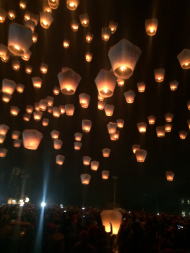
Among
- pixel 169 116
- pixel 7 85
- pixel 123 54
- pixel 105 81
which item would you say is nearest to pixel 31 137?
pixel 7 85

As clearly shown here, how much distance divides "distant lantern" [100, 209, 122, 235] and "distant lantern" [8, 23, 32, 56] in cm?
337

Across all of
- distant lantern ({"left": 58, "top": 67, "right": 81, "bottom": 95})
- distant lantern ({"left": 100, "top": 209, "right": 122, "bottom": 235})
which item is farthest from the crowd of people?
distant lantern ({"left": 58, "top": 67, "right": 81, "bottom": 95})

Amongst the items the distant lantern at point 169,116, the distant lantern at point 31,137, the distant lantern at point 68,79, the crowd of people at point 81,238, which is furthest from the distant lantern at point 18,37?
the distant lantern at point 169,116

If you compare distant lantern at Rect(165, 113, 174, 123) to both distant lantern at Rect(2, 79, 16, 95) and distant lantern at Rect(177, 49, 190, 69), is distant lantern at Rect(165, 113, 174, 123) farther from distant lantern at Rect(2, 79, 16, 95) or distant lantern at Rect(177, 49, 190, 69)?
distant lantern at Rect(2, 79, 16, 95)

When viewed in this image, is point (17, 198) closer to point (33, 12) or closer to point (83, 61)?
point (83, 61)

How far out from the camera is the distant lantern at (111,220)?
5.14 meters

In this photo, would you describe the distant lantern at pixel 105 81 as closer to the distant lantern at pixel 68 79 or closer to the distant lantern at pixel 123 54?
the distant lantern at pixel 68 79

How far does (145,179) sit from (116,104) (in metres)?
7.30

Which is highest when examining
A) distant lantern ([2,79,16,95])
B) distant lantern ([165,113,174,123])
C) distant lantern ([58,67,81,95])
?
distant lantern ([165,113,174,123])

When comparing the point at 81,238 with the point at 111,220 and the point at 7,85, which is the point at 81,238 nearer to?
the point at 111,220

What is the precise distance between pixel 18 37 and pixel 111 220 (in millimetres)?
3658

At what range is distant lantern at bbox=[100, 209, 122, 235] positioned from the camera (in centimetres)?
514

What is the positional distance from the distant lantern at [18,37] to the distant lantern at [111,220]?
3.37 m

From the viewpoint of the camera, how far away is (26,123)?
17.3 meters
